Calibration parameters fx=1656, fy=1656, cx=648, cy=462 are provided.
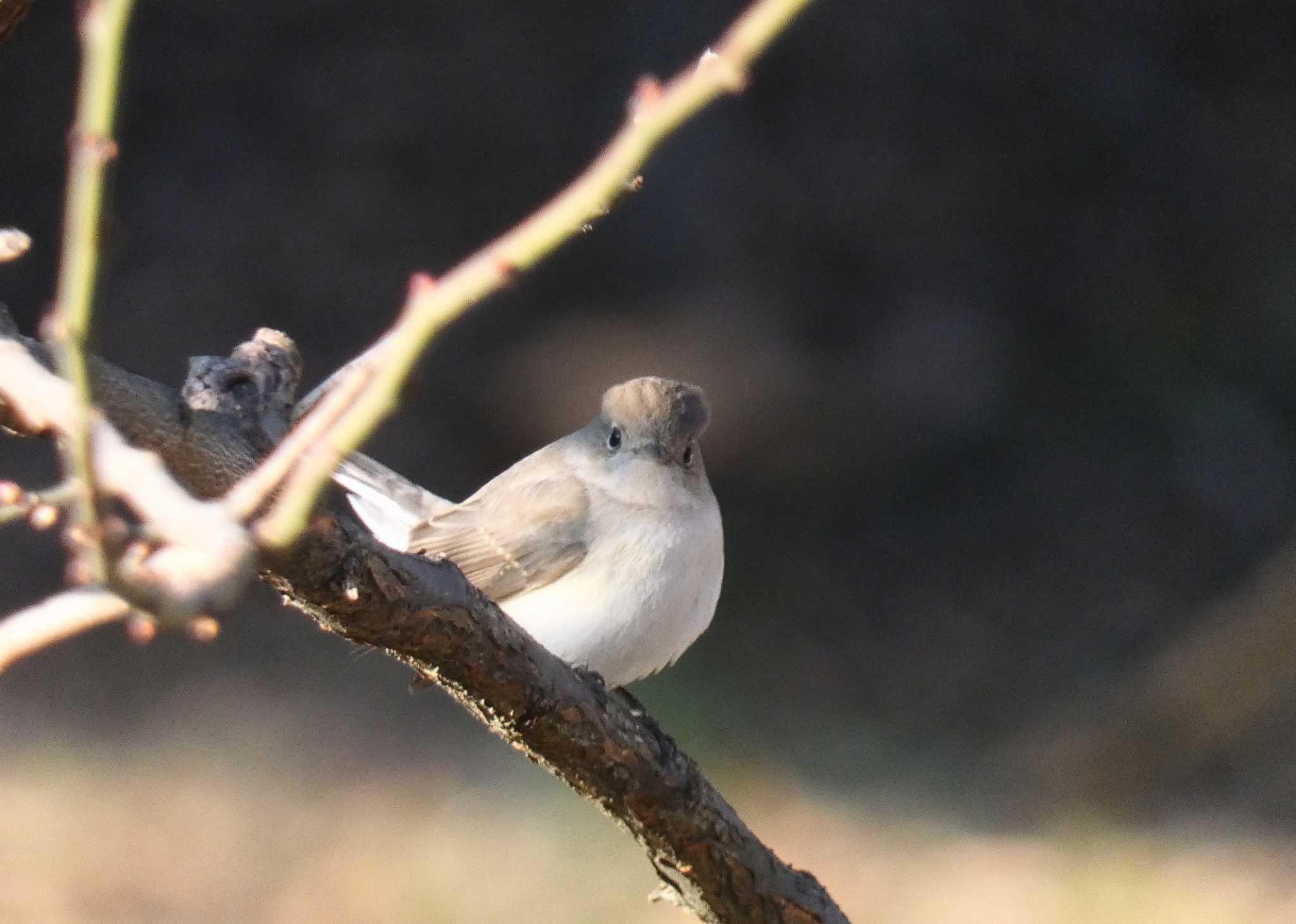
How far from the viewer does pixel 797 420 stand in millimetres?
7176

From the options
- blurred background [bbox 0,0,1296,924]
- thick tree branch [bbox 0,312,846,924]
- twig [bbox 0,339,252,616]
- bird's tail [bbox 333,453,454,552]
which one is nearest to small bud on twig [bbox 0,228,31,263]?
thick tree branch [bbox 0,312,846,924]

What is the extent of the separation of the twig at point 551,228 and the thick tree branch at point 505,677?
2.97 ft

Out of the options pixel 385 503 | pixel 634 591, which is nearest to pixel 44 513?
pixel 634 591

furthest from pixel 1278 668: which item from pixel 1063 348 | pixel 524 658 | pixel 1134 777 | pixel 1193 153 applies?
pixel 524 658

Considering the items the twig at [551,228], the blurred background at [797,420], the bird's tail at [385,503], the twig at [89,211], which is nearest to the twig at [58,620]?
the twig at [89,211]

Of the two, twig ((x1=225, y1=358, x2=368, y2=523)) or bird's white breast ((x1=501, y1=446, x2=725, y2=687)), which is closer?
twig ((x1=225, y1=358, x2=368, y2=523))

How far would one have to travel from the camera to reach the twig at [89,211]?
0.89 meters

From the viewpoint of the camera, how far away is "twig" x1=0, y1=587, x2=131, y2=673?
896mm

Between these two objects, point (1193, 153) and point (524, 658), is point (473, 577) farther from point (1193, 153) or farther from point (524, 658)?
point (1193, 153)

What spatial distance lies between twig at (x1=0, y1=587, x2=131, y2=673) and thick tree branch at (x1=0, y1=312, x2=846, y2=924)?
2.87 ft

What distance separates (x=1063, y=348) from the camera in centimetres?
739

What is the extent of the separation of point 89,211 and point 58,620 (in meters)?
0.22

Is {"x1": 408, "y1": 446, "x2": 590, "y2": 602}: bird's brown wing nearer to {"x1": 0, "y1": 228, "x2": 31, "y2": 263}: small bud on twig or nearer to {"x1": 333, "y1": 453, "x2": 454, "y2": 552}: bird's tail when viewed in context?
{"x1": 333, "y1": 453, "x2": 454, "y2": 552}: bird's tail

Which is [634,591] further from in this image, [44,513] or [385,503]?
[44,513]
